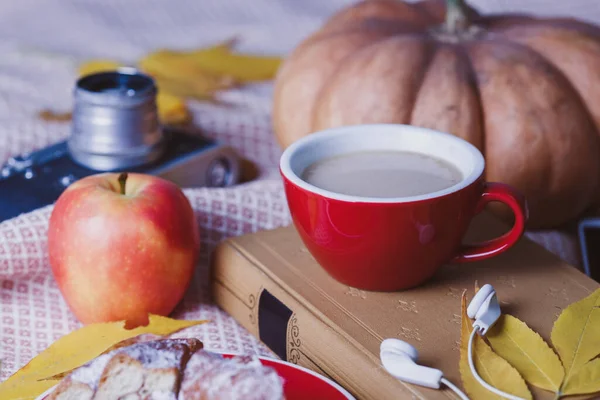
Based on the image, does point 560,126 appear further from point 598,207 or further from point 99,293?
point 99,293

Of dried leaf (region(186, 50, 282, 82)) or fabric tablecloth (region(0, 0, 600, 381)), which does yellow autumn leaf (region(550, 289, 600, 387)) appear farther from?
dried leaf (region(186, 50, 282, 82))

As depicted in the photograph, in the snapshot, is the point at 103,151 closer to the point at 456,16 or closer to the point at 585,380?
the point at 456,16

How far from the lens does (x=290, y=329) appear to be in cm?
73

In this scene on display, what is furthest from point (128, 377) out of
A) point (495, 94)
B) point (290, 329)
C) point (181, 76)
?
point (181, 76)

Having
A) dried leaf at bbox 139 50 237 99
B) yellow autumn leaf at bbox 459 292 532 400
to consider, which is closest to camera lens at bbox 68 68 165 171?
dried leaf at bbox 139 50 237 99

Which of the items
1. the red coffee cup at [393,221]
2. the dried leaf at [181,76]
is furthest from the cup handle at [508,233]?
the dried leaf at [181,76]

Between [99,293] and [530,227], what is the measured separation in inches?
20.3

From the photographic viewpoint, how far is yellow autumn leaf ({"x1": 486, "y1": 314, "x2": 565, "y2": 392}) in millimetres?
613

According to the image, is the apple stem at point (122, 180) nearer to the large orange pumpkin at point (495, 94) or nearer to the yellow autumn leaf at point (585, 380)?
the large orange pumpkin at point (495, 94)

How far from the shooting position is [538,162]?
36.4 inches

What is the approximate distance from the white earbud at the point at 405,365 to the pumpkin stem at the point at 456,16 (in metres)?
0.51

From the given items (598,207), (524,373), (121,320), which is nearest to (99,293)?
(121,320)

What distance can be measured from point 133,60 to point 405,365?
1.03 metres

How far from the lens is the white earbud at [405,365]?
23.8 inches
